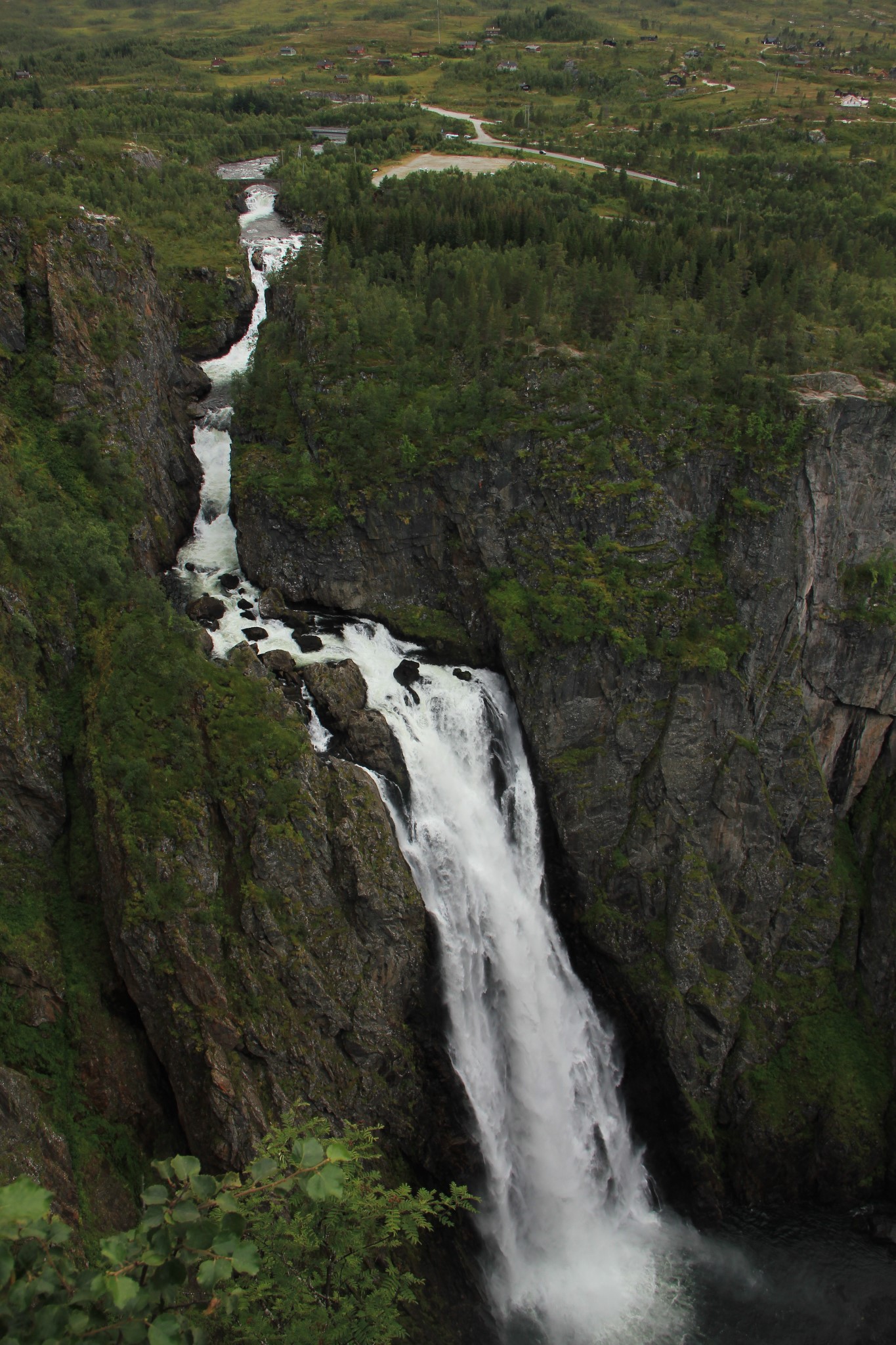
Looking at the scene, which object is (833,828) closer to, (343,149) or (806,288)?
(806,288)

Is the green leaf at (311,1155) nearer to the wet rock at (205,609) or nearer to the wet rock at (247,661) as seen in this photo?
the wet rock at (247,661)

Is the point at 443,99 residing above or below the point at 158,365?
above

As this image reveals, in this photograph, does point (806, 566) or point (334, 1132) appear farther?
point (806, 566)

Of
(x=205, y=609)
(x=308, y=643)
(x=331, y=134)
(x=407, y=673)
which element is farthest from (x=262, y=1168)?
(x=331, y=134)

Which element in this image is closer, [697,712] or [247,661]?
[247,661]

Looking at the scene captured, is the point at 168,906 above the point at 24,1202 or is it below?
below

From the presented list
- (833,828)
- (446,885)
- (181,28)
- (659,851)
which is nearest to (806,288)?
(833,828)

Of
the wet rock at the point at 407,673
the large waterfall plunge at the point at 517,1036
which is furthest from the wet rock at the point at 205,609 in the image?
the wet rock at the point at 407,673

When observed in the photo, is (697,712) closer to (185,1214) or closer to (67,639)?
(67,639)
